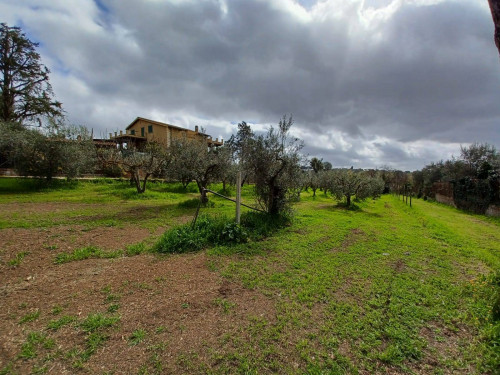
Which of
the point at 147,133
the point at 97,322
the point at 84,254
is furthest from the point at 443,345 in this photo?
the point at 147,133

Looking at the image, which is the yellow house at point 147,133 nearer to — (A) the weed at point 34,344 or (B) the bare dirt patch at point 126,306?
(B) the bare dirt patch at point 126,306

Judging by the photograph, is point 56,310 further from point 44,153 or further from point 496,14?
point 44,153

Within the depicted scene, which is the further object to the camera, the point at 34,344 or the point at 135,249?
the point at 135,249

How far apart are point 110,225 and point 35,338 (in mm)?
5666

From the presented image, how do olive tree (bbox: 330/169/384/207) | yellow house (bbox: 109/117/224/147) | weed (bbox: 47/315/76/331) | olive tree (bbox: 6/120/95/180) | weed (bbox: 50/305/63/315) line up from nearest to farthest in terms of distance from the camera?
weed (bbox: 47/315/76/331) → weed (bbox: 50/305/63/315) → olive tree (bbox: 6/120/95/180) → olive tree (bbox: 330/169/384/207) → yellow house (bbox: 109/117/224/147)

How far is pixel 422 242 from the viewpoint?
7086mm

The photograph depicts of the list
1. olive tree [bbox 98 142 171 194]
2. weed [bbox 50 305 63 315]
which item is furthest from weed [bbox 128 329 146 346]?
olive tree [bbox 98 142 171 194]

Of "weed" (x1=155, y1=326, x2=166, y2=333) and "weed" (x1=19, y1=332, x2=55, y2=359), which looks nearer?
"weed" (x1=19, y1=332, x2=55, y2=359)

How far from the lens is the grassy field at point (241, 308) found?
2.25m

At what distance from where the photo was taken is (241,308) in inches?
124

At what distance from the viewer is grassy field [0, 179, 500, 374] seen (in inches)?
88.6

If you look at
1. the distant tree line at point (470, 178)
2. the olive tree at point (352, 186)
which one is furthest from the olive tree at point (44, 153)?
the distant tree line at point (470, 178)

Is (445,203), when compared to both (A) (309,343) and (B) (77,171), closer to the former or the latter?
(A) (309,343)

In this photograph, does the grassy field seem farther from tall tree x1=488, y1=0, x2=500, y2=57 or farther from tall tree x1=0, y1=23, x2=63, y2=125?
tall tree x1=0, y1=23, x2=63, y2=125
